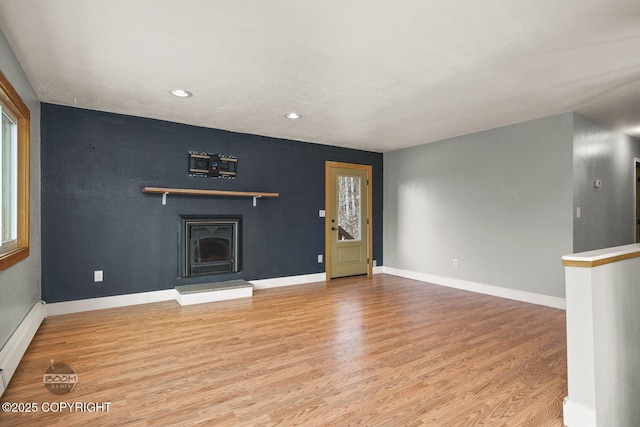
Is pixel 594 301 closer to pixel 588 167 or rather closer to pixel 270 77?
pixel 270 77

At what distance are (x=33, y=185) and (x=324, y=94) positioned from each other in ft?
9.98

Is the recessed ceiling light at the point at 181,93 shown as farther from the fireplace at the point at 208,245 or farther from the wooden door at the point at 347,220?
the wooden door at the point at 347,220

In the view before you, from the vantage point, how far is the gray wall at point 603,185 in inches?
166

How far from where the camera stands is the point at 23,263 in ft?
9.85

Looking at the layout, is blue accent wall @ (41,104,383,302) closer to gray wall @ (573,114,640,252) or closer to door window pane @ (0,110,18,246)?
door window pane @ (0,110,18,246)

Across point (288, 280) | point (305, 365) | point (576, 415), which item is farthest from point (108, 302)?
point (576, 415)

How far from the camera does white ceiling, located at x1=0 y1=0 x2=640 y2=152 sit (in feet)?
6.82

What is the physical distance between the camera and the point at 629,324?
2150 mm

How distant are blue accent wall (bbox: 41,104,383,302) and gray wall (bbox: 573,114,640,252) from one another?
12.2 feet

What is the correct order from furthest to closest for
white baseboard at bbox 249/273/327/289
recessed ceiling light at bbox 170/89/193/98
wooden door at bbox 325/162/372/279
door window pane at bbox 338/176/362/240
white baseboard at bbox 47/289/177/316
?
door window pane at bbox 338/176/362/240 < wooden door at bbox 325/162/372/279 < white baseboard at bbox 249/273/327/289 < white baseboard at bbox 47/289/177/316 < recessed ceiling light at bbox 170/89/193/98

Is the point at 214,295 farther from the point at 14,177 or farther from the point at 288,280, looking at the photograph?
the point at 14,177

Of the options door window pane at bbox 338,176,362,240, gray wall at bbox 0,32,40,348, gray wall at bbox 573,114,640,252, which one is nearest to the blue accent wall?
gray wall at bbox 0,32,40,348

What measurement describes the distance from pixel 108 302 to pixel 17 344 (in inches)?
61.2

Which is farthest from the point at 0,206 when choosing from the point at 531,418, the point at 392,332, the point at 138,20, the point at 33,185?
the point at 531,418
